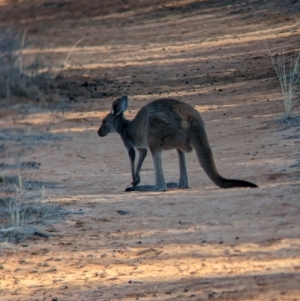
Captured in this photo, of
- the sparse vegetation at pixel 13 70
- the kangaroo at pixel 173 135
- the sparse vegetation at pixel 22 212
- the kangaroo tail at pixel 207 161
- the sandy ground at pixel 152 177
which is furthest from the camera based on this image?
the sparse vegetation at pixel 13 70

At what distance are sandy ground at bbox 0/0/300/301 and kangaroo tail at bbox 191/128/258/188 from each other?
111 millimetres

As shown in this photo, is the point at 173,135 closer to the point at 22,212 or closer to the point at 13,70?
the point at 22,212

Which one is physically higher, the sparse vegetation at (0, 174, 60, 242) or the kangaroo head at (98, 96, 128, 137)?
the kangaroo head at (98, 96, 128, 137)

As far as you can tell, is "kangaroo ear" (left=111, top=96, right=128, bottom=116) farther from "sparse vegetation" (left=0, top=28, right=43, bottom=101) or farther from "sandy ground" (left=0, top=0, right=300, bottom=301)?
"sparse vegetation" (left=0, top=28, right=43, bottom=101)

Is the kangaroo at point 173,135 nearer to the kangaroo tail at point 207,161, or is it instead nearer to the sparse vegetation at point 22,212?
the kangaroo tail at point 207,161

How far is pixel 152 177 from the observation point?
1023 cm

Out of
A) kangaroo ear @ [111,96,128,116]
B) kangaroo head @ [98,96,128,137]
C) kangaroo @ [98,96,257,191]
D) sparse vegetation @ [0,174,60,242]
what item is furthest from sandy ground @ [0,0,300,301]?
kangaroo ear @ [111,96,128,116]

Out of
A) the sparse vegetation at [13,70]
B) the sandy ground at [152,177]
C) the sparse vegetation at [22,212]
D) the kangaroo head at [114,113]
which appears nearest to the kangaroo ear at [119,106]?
the kangaroo head at [114,113]

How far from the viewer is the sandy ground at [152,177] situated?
6.25 m

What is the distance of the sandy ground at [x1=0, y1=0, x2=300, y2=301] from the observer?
6250 mm

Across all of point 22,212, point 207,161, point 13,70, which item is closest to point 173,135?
point 207,161

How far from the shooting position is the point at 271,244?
6523 millimetres

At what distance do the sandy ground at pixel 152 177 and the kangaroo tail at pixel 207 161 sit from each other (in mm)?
111

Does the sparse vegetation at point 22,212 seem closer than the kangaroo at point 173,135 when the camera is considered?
Yes
